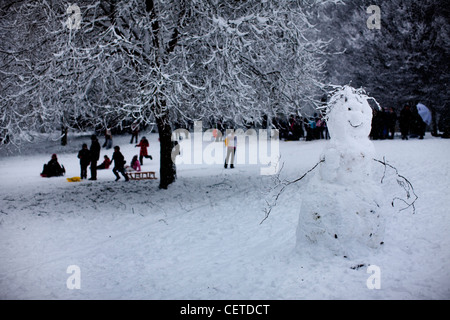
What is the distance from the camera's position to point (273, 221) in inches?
343

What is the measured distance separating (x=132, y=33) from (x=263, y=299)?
7.98m

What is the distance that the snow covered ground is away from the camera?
529 cm

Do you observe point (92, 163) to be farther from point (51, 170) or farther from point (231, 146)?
point (231, 146)

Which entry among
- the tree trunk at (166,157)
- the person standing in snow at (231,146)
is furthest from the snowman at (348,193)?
the person standing in snow at (231,146)

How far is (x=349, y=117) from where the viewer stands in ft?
18.3

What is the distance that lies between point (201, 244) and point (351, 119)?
410 cm

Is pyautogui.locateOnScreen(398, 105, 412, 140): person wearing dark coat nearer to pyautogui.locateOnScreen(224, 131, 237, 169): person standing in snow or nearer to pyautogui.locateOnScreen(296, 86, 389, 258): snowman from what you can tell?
pyautogui.locateOnScreen(224, 131, 237, 169): person standing in snow

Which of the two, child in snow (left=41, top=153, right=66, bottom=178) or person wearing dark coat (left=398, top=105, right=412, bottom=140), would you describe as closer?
child in snow (left=41, top=153, right=66, bottom=178)

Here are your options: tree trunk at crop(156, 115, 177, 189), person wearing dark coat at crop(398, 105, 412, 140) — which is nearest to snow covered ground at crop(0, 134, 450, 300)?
tree trunk at crop(156, 115, 177, 189)

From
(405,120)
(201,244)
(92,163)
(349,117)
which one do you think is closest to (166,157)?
(201,244)

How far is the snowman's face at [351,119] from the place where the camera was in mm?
5578

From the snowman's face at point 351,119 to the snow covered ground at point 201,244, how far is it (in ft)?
3.89
